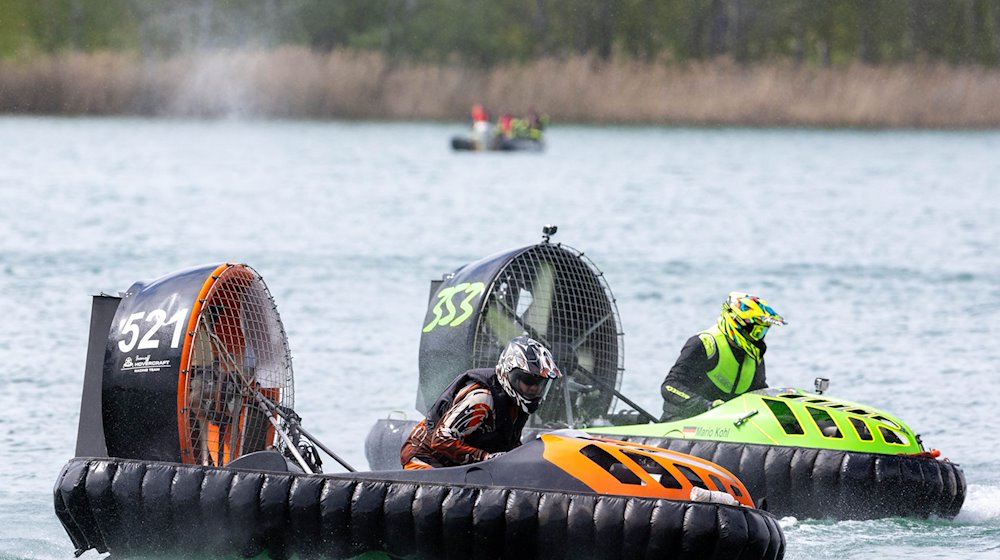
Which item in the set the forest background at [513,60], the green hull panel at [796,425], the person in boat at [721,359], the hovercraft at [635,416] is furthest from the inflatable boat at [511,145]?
the green hull panel at [796,425]

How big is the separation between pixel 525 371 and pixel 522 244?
9.28 meters

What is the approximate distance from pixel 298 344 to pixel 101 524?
777 cm

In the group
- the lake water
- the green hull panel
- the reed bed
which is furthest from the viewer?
the reed bed

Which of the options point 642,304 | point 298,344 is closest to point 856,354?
point 642,304

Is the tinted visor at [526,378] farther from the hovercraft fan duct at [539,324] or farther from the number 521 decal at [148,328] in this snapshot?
the hovercraft fan duct at [539,324]

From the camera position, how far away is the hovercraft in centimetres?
905

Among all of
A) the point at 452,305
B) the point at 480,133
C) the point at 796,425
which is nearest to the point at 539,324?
the point at 452,305

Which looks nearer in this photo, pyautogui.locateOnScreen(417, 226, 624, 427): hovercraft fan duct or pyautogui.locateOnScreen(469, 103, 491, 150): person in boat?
pyautogui.locateOnScreen(417, 226, 624, 427): hovercraft fan duct

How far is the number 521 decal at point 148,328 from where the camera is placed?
7.66 metres

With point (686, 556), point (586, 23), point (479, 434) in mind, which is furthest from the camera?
point (586, 23)

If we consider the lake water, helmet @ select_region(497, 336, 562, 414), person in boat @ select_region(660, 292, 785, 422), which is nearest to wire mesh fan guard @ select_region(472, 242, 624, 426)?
person in boat @ select_region(660, 292, 785, 422)

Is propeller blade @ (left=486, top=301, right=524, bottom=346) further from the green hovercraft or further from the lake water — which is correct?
the lake water

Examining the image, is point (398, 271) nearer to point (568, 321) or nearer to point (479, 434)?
point (568, 321)

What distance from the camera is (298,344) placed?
15445 mm
